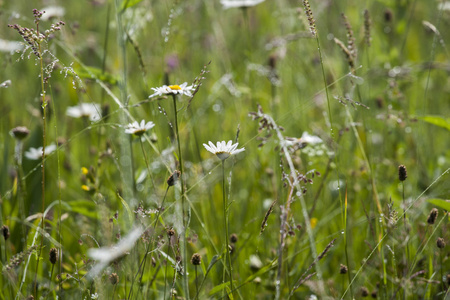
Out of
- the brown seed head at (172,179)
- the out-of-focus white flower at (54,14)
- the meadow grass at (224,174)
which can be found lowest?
the meadow grass at (224,174)

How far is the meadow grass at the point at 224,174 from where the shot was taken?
107 cm

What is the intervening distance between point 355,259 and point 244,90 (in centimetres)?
82

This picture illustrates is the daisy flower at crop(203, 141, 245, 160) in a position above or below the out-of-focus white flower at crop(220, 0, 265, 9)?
below

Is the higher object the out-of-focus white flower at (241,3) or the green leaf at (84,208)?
the out-of-focus white flower at (241,3)

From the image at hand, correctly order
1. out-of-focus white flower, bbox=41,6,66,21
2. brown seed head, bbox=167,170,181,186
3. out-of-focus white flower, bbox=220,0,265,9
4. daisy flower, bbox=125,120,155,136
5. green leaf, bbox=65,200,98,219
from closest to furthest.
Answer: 1. brown seed head, bbox=167,170,181,186
2. daisy flower, bbox=125,120,155,136
3. green leaf, bbox=65,200,98,219
4. out-of-focus white flower, bbox=41,6,66,21
5. out-of-focus white flower, bbox=220,0,265,9

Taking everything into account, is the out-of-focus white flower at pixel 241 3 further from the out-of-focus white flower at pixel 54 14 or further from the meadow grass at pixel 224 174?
the out-of-focus white flower at pixel 54 14

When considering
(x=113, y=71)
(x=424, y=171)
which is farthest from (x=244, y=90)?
(x=113, y=71)

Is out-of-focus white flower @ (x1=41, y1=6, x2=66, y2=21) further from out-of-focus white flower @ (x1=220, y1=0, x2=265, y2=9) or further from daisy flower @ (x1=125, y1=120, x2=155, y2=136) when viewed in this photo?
daisy flower @ (x1=125, y1=120, x2=155, y2=136)

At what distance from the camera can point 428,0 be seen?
3.45 metres

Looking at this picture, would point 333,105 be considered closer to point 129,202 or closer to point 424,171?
point 424,171

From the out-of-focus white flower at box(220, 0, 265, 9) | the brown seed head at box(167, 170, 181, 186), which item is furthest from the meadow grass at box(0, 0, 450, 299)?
the out-of-focus white flower at box(220, 0, 265, 9)

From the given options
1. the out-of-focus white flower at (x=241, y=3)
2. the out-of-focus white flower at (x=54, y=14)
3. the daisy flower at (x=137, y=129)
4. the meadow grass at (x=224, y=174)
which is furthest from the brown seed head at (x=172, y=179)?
the out-of-focus white flower at (x=241, y=3)

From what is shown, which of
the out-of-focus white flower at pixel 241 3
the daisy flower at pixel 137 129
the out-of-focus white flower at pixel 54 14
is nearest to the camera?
the daisy flower at pixel 137 129

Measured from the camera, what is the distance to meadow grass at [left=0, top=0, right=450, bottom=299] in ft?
3.52
